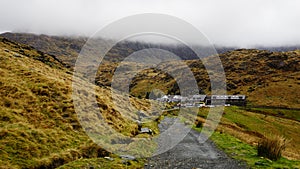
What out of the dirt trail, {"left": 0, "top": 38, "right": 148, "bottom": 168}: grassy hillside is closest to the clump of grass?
the dirt trail

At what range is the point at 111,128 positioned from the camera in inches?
1294

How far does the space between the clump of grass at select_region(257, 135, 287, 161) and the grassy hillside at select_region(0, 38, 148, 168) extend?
46.6 ft

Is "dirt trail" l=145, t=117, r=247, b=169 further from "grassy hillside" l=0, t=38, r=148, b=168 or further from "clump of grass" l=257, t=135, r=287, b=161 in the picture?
"grassy hillside" l=0, t=38, r=148, b=168

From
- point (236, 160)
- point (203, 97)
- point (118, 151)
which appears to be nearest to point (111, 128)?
point (118, 151)

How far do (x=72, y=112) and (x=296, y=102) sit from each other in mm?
135378

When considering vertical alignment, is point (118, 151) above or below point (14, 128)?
below

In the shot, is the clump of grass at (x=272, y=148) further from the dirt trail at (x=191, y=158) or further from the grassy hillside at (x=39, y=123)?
the grassy hillside at (x=39, y=123)

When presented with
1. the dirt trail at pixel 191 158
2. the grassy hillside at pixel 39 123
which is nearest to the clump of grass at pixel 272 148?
the dirt trail at pixel 191 158

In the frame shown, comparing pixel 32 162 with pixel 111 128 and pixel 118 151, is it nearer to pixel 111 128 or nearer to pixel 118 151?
pixel 118 151

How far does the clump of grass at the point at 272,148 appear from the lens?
2611 centimetres

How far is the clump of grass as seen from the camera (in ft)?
85.7

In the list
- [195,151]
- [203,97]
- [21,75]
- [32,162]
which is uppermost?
[21,75]

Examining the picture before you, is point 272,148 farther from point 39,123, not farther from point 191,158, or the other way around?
point 39,123

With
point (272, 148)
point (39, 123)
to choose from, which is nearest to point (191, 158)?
point (272, 148)
